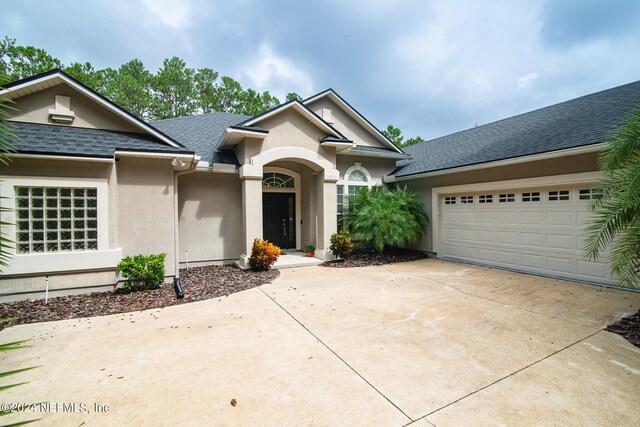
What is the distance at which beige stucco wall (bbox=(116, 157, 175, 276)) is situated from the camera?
23.3ft

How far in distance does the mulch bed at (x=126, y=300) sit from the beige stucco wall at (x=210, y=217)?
Result: 137 cm

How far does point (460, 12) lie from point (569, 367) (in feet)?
30.9

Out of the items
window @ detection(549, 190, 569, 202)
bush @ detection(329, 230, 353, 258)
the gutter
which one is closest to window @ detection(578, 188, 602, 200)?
window @ detection(549, 190, 569, 202)

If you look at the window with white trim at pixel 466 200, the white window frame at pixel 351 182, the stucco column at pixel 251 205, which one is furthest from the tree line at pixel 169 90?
the window with white trim at pixel 466 200

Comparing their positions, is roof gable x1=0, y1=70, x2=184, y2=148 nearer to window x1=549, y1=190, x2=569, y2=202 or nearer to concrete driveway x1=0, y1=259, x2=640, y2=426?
concrete driveway x1=0, y1=259, x2=640, y2=426

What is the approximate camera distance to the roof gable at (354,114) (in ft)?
41.3

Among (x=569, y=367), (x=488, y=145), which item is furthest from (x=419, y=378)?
(x=488, y=145)

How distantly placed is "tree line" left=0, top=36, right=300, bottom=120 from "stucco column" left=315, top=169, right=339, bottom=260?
18678mm

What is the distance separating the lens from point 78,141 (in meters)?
6.64

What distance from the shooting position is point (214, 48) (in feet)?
50.1

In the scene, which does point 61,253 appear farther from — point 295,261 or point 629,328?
point 629,328

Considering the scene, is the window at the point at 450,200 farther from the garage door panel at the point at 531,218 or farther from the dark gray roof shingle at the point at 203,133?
the dark gray roof shingle at the point at 203,133

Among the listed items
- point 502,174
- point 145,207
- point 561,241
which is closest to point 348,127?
point 502,174

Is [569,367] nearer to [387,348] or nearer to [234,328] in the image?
[387,348]
